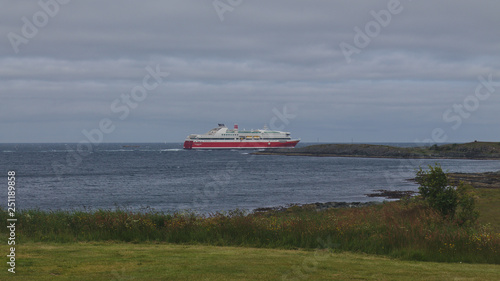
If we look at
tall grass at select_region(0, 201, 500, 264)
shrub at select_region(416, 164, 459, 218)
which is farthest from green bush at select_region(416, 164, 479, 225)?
tall grass at select_region(0, 201, 500, 264)

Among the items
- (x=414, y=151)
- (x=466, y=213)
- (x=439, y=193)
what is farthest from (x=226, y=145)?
(x=466, y=213)

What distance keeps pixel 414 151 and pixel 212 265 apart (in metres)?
141

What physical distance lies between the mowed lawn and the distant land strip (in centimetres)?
12186

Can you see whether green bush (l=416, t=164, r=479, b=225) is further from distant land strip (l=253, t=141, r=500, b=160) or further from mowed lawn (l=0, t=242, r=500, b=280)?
distant land strip (l=253, t=141, r=500, b=160)

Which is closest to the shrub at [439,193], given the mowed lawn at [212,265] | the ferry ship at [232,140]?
the mowed lawn at [212,265]

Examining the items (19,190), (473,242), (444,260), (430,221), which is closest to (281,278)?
(444,260)

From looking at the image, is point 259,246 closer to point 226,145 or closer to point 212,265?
point 212,265

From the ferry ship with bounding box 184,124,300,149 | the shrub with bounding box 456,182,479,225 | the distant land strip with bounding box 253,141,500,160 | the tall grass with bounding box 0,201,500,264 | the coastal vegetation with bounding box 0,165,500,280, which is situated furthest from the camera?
the ferry ship with bounding box 184,124,300,149

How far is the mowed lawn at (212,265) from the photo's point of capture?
9000mm

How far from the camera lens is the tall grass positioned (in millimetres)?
12016

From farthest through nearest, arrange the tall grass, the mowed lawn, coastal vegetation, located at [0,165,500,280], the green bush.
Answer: the green bush, the tall grass, coastal vegetation, located at [0,165,500,280], the mowed lawn

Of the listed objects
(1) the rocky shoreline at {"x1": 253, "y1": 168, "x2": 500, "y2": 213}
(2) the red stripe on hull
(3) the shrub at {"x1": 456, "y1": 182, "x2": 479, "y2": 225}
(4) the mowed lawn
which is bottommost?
(1) the rocky shoreline at {"x1": 253, "y1": 168, "x2": 500, "y2": 213}

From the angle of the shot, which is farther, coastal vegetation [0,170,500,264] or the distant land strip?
the distant land strip

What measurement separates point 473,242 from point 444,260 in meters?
1.18
